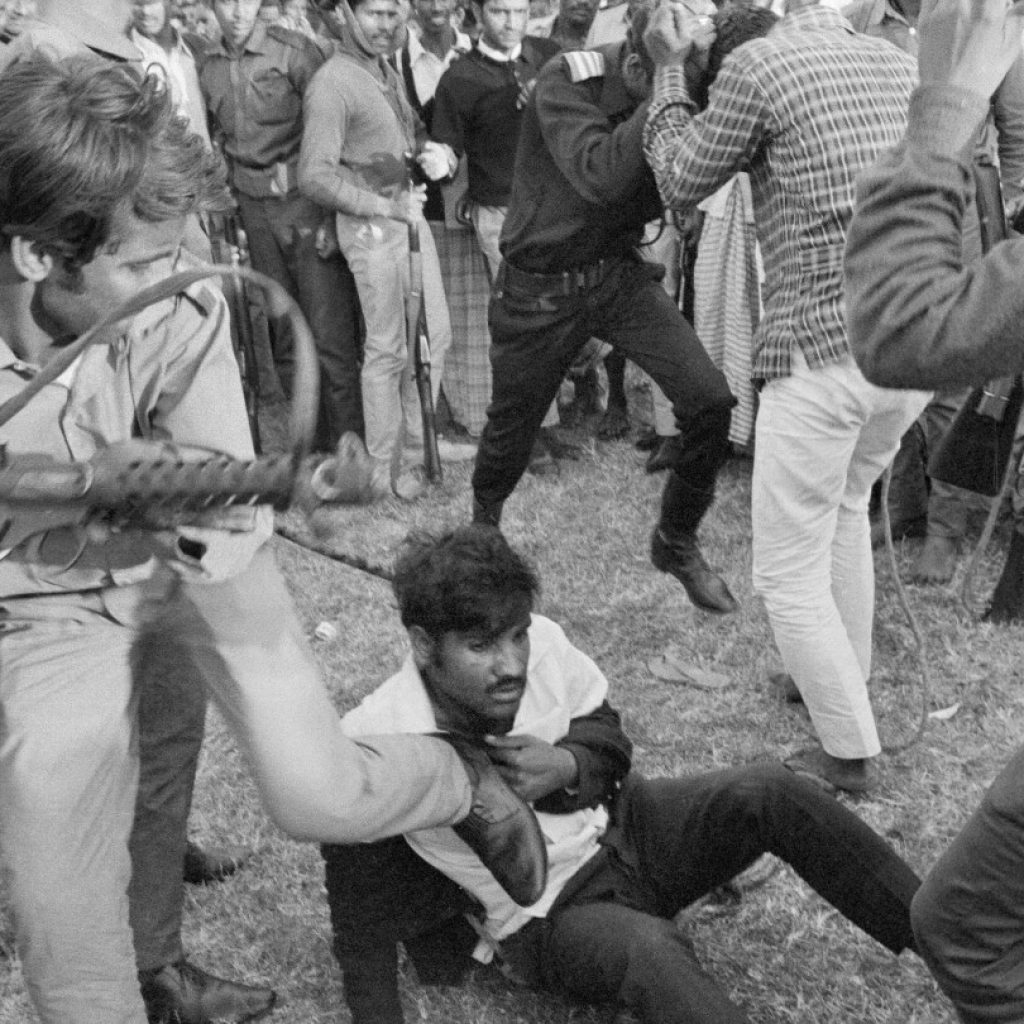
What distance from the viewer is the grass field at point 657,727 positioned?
8.48ft

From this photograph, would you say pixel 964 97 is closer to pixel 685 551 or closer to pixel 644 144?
pixel 644 144

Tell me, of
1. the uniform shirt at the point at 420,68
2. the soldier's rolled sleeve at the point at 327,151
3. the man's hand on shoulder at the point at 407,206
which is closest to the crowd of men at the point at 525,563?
the soldier's rolled sleeve at the point at 327,151

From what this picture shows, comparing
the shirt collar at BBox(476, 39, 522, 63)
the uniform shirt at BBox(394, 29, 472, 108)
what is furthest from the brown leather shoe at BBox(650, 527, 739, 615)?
the uniform shirt at BBox(394, 29, 472, 108)

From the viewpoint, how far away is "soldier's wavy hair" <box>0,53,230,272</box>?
1729mm

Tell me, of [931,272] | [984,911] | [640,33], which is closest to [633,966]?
[984,911]

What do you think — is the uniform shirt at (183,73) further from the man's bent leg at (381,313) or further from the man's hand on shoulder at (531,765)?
the man's hand on shoulder at (531,765)

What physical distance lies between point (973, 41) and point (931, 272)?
0.24 metres

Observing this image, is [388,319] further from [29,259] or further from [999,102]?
[29,259]

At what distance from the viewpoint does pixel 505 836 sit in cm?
213

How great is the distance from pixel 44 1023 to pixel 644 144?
234 centimetres

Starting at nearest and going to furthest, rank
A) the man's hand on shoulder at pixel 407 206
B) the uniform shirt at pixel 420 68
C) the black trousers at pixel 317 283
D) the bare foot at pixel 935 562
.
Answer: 1. the bare foot at pixel 935 562
2. the man's hand on shoulder at pixel 407 206
3. the black trousers at pixel 317 283
4. the uniform shirt at pixel 420 68

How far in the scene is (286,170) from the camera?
5.59 meters

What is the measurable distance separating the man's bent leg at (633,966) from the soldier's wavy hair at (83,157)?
4.21ft

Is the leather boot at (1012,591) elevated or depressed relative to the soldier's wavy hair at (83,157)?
depressed
